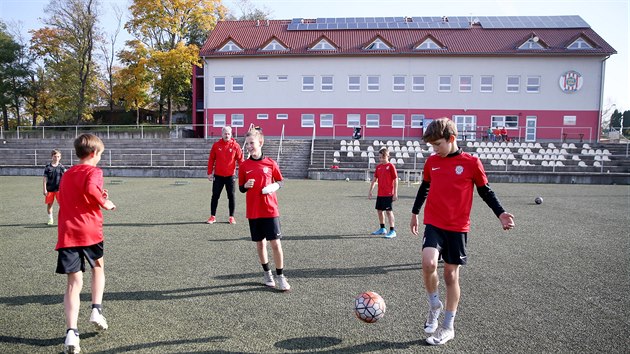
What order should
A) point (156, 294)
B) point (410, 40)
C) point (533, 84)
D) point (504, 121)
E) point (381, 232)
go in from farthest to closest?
point (410, 40) → point (504, 121) → point (533, 84) → point (381, 232) → point (156, 294)

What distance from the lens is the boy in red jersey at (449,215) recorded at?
3641mm

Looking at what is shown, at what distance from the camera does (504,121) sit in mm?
33969

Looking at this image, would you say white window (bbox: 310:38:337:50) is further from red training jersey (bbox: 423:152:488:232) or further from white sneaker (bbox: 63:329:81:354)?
white sneaker (bbox: 63:329:81:354)

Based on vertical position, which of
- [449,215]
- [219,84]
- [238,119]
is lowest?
[449,215]

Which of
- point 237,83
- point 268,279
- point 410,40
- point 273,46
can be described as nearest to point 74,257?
point 268,279

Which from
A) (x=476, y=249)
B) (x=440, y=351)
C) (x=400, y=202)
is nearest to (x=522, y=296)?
(x=440, y=351)

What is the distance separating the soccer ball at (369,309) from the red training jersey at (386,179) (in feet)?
14.2

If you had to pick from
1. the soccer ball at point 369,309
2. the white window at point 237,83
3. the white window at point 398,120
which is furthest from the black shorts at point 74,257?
the white window at point 237,83

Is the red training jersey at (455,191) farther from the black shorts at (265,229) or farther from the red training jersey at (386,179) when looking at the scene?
the red training jersey at (386,179)

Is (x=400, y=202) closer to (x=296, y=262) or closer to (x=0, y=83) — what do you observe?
(x=296, y=262)

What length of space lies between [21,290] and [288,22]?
39065mm

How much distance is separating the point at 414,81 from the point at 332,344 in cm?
3317

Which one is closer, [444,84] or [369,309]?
[369,309]

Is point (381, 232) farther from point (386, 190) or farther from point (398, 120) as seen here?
point (398, 120)
